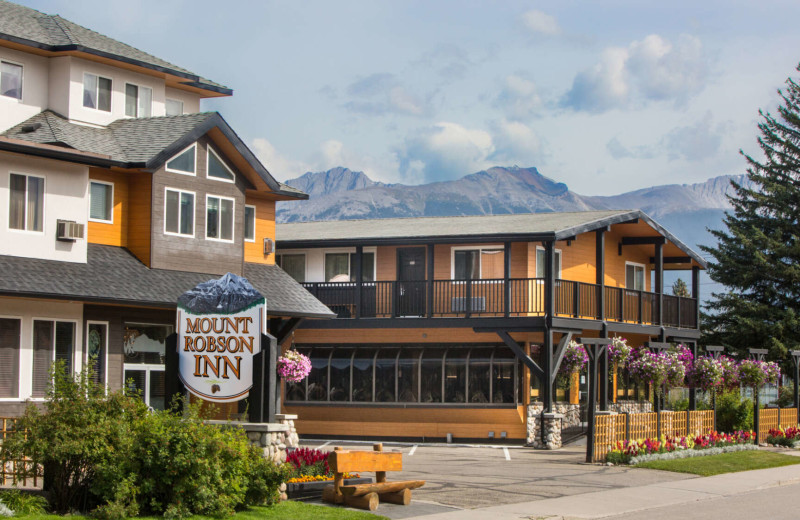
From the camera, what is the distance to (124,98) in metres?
28.1

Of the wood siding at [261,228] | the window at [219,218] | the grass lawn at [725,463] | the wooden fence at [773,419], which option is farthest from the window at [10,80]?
the wooden fence at [773,419]

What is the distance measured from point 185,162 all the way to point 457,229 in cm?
1041

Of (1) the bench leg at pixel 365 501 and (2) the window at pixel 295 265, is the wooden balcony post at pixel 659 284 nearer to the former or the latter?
(2) the window at pixel 295 265

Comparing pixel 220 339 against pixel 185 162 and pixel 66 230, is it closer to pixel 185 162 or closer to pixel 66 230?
pixel 66 230

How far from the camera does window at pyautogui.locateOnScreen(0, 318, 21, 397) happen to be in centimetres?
2170

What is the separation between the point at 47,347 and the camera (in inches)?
891

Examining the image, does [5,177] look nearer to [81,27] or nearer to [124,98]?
[124,98]

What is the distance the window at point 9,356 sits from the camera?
71.2ft

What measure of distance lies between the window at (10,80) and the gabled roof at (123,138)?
0.73 m

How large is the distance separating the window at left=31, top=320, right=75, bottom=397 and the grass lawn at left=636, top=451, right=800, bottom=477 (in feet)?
42.8

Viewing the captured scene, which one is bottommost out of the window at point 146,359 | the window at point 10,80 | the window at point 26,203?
the window at point 146,359

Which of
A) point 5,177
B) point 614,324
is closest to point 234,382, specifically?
point 5,177

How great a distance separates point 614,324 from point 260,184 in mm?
12568

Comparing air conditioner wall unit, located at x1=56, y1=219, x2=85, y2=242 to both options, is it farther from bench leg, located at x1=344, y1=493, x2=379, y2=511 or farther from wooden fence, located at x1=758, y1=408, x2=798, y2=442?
wooden fence, located at x1=758, y1=408, x2=798, y2=442
